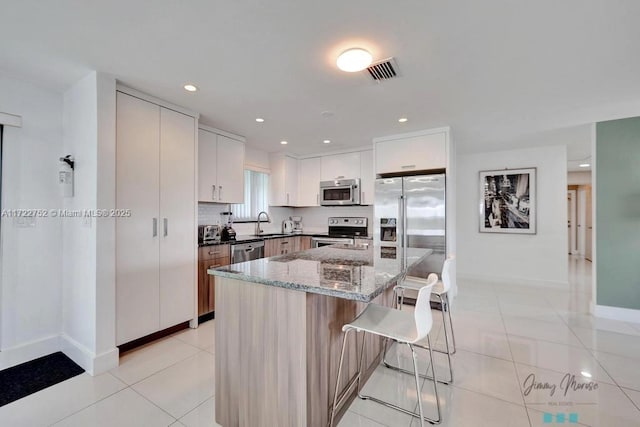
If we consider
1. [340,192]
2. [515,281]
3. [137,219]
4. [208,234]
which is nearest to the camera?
[137,219]

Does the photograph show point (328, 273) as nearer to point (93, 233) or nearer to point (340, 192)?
point (93, 233)

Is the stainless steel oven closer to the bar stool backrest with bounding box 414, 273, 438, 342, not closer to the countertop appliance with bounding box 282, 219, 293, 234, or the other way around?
the countertop appliance with bounding box 282, 219, 293, 234

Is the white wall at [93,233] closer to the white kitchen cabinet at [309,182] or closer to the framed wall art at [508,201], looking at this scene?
the white kitchen cabinet at [309,182]

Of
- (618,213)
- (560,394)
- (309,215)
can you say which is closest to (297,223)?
(309,215)

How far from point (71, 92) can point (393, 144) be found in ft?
11.9

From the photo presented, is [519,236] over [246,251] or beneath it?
over

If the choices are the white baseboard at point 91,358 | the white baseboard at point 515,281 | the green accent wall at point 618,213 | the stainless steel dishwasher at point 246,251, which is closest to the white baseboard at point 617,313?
the green accent wall at point 618,213

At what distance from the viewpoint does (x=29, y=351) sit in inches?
90.2

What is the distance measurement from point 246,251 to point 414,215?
2313 millimetres

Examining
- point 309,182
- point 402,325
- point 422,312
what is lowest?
point 402,325

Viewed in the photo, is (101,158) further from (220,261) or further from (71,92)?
(220,261)

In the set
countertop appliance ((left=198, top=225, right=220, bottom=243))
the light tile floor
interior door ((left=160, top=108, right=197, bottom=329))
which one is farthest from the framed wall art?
interior door ((left=160, top=108, right=197, bottom=329))

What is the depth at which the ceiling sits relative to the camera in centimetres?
151

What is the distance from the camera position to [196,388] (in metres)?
1.94
